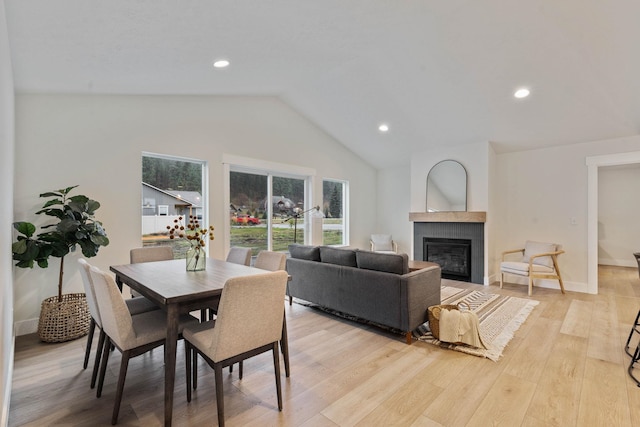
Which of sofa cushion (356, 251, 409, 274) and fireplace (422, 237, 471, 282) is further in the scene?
fireplace (422, 237, 471, 282)

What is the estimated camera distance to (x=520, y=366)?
2400 millimetres

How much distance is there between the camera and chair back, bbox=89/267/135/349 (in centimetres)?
168

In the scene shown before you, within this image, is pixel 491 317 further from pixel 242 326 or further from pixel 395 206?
pixel 395 206

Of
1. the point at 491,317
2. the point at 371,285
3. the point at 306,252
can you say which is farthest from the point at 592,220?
the point at 306,252

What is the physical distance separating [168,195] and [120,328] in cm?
272

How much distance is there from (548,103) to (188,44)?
448 centimetres

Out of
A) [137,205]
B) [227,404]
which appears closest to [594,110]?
[227,404]

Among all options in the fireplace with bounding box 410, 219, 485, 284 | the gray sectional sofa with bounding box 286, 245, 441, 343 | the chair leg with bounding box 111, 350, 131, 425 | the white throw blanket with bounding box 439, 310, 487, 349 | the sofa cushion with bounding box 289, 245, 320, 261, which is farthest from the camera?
the fireplace with bounding box 410, 219, 485, 284

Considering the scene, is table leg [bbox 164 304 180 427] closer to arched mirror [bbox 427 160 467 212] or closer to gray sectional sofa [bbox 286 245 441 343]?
gray sectional sofa [bbox 286 245 441 343]

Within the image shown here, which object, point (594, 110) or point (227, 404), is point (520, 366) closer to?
point (227, 404)

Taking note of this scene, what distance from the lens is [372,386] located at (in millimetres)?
2121

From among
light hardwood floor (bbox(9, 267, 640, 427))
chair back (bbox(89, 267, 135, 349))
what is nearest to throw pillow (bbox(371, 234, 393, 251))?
light hardwood floor (bbox(9, 267, 640, 427))

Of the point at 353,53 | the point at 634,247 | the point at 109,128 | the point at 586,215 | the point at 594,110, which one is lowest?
the point at 634,247

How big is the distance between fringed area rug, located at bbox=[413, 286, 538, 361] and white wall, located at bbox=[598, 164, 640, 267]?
486 centimetres
